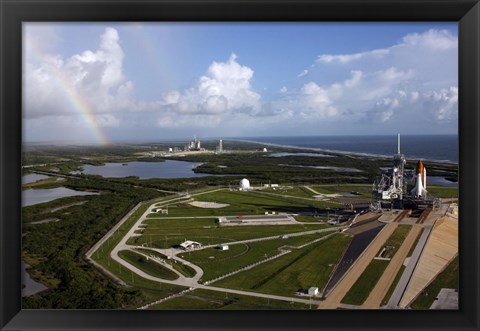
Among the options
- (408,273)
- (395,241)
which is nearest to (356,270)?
(408,273)

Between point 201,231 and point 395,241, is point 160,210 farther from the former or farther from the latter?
point 395,241

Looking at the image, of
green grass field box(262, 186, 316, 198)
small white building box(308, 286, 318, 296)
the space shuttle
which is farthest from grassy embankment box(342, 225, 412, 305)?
green grass field box(262, 186, 316, 198)

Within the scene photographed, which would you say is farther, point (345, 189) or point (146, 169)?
point (146, 169)

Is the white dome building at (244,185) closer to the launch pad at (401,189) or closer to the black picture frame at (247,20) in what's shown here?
the launch pad at (401,189)

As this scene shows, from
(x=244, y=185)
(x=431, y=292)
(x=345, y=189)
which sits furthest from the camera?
(x=345, y=189)

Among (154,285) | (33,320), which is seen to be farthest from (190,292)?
(33,320)

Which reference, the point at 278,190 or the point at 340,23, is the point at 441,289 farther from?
the point at 278,190

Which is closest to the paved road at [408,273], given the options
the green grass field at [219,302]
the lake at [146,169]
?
the green grass field at [219,302]
